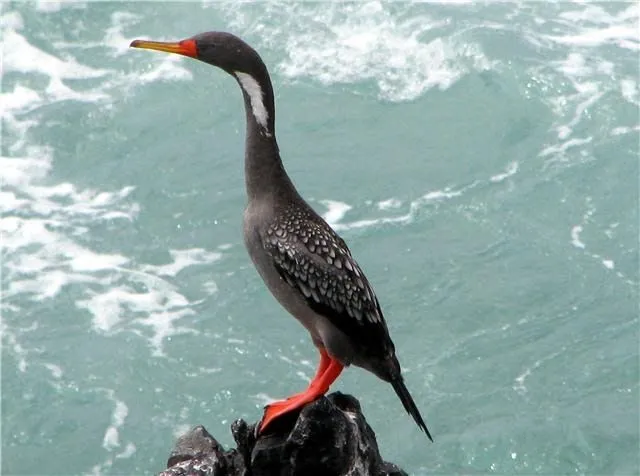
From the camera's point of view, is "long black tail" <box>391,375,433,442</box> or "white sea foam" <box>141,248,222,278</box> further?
"white sea foam" <box>141,248,222,278</box>

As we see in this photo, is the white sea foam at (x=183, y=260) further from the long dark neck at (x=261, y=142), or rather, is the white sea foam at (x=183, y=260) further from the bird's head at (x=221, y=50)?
the bird's head at (x=221, y=50)

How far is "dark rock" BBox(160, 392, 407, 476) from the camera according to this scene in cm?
1086

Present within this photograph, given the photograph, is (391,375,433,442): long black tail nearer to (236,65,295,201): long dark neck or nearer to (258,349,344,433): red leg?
(258,349,344,433): red leg

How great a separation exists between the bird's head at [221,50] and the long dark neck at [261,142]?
0.08 metres

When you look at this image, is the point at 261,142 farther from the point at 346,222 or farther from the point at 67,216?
the point at 67,216

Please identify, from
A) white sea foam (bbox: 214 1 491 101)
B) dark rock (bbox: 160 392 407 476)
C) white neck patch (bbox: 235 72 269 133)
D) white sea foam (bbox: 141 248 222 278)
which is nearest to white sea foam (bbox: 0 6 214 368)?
white sea foam (bbox: 141 248 222 278)

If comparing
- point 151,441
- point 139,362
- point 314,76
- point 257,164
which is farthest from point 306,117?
point 257,164

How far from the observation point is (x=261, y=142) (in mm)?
11758

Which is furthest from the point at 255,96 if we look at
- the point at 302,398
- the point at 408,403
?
the point at 408,403

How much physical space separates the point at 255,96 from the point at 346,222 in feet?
84.7

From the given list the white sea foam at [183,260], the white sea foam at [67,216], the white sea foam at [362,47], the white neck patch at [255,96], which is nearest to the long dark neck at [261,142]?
the white neck patch at [255,96]

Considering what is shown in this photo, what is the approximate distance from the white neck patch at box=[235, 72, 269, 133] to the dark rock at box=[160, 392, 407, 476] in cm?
239

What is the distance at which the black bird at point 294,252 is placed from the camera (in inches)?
458

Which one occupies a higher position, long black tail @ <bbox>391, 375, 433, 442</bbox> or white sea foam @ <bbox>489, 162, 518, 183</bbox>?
long black tail @ <bbox>391, 375, 433, 442</bbox>
